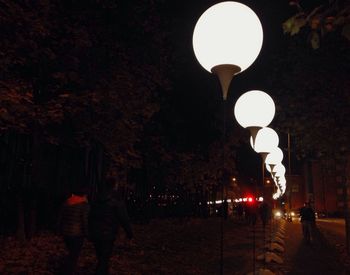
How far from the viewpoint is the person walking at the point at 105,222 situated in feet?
22.1

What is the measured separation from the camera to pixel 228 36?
493 cm

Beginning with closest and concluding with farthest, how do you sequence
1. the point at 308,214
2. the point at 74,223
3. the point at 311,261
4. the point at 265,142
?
the point at 74,223, the point at 265,142, the point at 311,261, the point at 308,214

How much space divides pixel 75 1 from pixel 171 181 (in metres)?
16.5

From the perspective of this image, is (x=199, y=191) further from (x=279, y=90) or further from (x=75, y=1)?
(x=75, y=1)

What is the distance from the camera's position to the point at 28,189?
16078mm

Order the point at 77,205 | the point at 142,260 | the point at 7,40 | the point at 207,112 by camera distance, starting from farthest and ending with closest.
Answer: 1. the point at 207,112
2. the point at 142,260
3. the point at 7,40
4. the point at 77,205

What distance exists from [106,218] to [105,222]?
0.06m

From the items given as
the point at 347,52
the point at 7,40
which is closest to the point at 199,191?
the point at 347,52

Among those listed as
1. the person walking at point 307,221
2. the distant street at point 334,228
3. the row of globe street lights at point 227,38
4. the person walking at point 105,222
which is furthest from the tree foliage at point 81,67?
the distant street at point 334,228

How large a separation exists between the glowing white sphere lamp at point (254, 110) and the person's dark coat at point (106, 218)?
105 inches

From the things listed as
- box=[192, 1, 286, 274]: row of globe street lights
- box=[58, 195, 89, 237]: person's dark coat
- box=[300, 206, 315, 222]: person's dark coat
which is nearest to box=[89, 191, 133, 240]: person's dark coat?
box=[58, 195, 89, 237]: person's dark coat

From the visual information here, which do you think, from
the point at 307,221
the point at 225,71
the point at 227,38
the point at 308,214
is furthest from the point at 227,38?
the point at 308,214

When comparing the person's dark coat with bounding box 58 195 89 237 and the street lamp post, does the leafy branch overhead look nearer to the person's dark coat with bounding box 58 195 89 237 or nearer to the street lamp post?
the street lamp post

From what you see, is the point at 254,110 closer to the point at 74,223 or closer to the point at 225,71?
the point at 225,71
